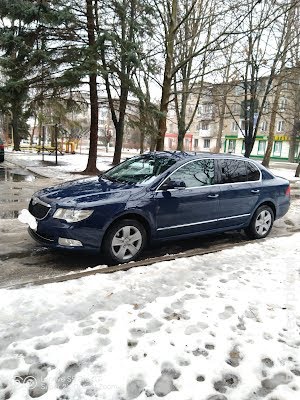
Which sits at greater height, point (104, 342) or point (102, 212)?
point (102, 212)

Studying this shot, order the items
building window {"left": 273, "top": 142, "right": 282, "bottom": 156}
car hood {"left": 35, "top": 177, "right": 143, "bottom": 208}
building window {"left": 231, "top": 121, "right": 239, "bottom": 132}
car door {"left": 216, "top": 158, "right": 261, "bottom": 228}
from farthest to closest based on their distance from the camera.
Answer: building window {"left": 231, "top": 121, "right": 239, "bottom": 132}
building window {"left": 273, "top": 142, "right": 282, "bottom": 156}
car door {"left": 216, "top": 158, "right": 261, "bottom": 228}
car hood {"left": 35, "top": 177, "right": 143, "bottom": 208}

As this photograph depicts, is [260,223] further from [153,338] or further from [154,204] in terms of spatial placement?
[153,338]

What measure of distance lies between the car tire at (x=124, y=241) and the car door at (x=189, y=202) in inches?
13.3

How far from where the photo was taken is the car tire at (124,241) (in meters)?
4.64

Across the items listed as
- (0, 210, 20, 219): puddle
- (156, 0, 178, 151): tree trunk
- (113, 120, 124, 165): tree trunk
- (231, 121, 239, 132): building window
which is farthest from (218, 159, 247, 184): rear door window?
(231, 121, 239, 132): building window

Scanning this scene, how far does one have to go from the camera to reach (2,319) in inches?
122

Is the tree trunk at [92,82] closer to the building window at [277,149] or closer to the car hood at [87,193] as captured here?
the car hood at [87,193]

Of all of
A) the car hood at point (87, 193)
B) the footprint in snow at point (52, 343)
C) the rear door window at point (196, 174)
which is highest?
the rear door window at point (196, 174)

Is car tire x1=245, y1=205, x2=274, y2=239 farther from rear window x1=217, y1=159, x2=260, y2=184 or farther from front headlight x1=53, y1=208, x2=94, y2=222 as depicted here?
front headlight x1=53, y1=208, x2=94, y2=222

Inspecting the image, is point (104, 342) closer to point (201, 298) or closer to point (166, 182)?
point (201, 298)

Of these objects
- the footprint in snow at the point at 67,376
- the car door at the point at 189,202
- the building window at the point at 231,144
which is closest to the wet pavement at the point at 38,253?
the car door at the point at 189,202

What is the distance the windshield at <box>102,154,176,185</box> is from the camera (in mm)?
5271

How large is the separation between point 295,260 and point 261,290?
4.63ft

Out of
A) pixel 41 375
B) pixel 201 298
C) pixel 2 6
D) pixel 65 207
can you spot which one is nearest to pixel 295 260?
pixel 201 298
